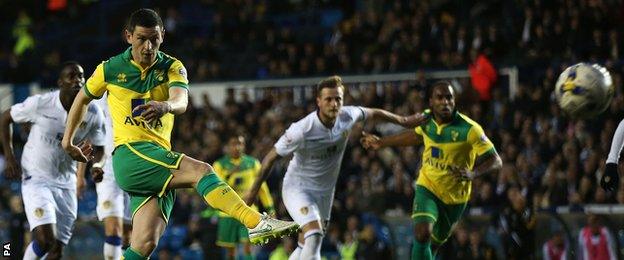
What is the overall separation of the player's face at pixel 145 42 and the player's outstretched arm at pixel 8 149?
3163 mm

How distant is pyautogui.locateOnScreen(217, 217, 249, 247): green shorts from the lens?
16780 millimetres

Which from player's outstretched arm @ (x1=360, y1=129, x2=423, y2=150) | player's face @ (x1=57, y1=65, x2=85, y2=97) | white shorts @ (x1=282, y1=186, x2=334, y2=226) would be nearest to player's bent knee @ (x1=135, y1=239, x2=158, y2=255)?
white shorts @ (x1=282, y1=186, x2=334, y2=226)

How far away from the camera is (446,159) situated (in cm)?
1243

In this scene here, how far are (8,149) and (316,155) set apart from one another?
3.27 m

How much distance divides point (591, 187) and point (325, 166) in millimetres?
6005

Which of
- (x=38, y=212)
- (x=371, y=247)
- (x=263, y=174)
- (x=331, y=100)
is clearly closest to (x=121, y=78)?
(x=263, y=174)

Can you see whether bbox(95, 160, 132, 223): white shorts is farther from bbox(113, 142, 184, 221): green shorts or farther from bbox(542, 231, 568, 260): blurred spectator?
bbox(542, 231, 568, 260): blurred spectator

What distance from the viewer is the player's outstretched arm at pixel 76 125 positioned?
936 cm

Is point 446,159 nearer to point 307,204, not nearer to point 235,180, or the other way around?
point 307,204

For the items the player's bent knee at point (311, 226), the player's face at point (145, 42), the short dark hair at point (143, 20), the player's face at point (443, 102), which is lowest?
the player's bent knee at point (311, 226)

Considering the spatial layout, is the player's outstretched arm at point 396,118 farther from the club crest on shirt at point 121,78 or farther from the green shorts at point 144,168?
the club crest on shirt at point 121,78

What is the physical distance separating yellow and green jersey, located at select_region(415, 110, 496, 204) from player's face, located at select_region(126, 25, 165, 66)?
432 centimetres

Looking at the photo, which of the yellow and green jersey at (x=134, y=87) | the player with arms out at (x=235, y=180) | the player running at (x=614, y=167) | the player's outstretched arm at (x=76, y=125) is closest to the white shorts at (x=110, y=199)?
the player's outstretched arm at (x=76, y=125)

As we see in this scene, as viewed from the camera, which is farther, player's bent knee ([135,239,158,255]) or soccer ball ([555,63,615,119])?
soccer ball ([555,63,615,119])
